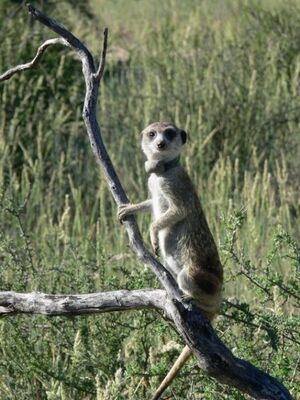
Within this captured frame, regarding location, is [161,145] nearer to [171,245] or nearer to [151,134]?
[151,134]

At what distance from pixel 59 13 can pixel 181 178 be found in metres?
6.37

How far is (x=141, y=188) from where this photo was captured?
696cm

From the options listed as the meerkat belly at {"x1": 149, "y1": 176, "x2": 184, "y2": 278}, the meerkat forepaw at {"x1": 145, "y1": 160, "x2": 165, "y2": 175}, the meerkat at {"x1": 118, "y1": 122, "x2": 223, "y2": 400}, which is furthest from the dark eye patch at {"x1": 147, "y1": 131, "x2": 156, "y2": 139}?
the meerkat belly at {"x1": 149, "y1": 176, "x2": 184, "y2": 278}

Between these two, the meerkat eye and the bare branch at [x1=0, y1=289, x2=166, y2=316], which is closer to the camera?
the bare branch at [x1=0, y1=289, x2=166, y2=316]

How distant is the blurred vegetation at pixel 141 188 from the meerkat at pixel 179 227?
10 centimetres

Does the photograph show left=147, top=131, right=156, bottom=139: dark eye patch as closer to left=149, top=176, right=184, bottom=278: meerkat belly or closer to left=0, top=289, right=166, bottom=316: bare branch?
left=149, top=176, right=184, bottom=278: meerkat belly

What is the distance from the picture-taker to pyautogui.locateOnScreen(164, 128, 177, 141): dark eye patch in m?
3.94

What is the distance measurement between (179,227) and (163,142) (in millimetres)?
380

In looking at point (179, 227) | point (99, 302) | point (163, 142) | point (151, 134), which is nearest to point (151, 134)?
point (151, 134)

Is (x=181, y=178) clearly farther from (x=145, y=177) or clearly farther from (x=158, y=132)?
(x=145, y=177)

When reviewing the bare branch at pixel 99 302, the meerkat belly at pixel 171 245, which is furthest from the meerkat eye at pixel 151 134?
the bare branch at pixel 99 302

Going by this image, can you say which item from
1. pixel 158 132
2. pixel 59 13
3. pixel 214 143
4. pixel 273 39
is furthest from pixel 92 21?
pixel 158 132

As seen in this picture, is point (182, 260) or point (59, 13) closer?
point (182, 260)

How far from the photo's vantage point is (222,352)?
2.62 metres
